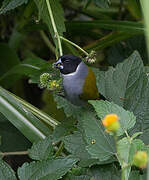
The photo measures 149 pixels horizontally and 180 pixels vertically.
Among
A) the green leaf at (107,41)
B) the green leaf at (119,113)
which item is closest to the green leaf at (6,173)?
the green leaf at (119,113)

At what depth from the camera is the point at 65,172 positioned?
89cm

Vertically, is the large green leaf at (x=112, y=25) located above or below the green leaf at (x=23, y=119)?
above

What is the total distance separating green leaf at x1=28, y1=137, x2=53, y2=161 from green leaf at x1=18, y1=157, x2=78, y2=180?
73 millimetres

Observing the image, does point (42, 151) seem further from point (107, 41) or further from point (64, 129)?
point (107, 41)

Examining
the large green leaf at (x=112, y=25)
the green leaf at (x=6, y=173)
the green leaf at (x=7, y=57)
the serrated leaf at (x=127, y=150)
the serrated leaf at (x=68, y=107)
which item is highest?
the large green leaf at (x=112, y=25)

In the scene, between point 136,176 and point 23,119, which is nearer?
point 136,176

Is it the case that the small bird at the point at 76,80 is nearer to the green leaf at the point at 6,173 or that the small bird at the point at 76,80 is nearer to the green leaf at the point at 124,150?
the green leaf at the point at 6,173

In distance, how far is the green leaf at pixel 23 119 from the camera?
1.29m

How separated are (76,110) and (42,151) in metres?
0.23

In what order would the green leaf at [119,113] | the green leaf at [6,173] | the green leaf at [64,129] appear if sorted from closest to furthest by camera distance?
1. the green leaf at [119,113]
2. the green leaf at [6,173]
3. the green leaf at [64,129]

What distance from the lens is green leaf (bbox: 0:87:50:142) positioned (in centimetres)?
129

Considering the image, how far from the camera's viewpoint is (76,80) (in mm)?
1231

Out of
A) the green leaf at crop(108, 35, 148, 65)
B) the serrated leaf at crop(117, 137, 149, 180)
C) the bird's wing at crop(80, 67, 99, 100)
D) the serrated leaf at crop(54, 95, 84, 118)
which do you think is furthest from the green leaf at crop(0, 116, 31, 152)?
the serrated leaf at crop(117, 137, 149, 180)

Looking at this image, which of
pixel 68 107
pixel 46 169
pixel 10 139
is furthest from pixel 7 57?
pixel 46 169
